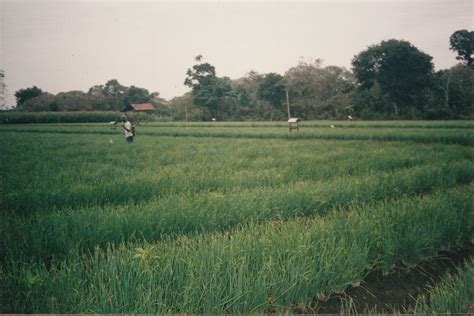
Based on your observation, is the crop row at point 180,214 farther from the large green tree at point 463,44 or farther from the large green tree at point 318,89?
the large green tree at point 318,89

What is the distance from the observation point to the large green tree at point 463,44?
160 inches

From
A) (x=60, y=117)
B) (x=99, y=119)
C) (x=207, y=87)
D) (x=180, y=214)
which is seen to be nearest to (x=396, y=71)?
(x=207, y=87)

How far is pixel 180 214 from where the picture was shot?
271 centimetres

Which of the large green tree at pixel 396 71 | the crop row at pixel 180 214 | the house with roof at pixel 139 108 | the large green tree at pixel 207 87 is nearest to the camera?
the crop row at pixel 180 214

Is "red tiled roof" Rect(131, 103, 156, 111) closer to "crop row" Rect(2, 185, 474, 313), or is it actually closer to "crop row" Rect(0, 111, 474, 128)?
"crop row" Rect(0, 111, 474, 128)

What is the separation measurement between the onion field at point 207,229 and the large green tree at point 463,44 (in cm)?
157

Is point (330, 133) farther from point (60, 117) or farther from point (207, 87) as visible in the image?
point (60, 117)

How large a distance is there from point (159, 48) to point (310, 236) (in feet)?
10.0

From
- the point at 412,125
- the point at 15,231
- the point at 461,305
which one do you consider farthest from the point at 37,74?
the point at 412,125

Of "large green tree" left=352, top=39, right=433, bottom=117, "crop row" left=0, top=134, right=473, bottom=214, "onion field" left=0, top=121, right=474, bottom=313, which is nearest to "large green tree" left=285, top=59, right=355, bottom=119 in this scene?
"large green tree" left=352, top=39, right=433, bottom=117

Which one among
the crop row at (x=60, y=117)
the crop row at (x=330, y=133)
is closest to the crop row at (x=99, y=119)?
the crop row at (x=60, y=117)

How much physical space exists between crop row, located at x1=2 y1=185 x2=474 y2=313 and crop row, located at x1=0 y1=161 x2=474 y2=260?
1.11 feet

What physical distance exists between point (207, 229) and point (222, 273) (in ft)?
3.12

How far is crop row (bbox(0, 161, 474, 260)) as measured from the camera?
86.7 inches
